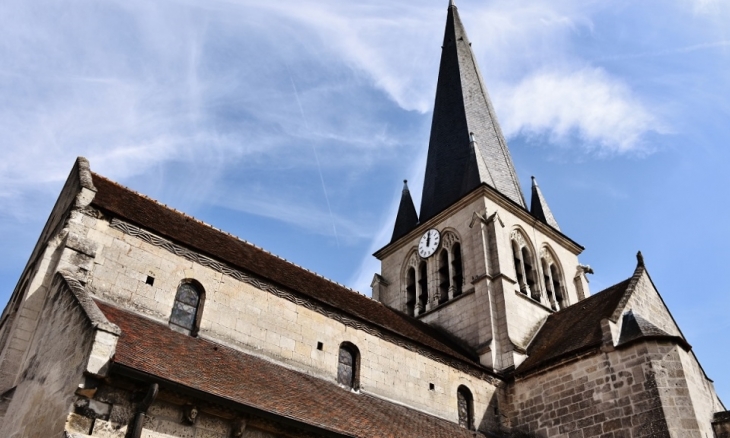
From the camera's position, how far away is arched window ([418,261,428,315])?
2031 centimetres

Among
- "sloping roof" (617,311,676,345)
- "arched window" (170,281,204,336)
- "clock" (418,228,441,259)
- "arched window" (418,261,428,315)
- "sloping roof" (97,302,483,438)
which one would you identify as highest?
"clock" (418,228,441,259)

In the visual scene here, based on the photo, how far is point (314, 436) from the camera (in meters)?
9.02

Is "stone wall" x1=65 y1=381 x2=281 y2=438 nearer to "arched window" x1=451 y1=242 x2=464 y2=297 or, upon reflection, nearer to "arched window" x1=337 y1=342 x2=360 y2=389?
"arched window" x1=337 y1=342 x2=360 y2=389

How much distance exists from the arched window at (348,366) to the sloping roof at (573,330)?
491 cm

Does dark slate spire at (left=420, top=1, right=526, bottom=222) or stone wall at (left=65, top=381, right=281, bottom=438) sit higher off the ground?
dark slate spire at (left=420, top=1, right=526, bottom=222)

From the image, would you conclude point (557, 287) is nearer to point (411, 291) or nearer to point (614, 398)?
point (411, 291)

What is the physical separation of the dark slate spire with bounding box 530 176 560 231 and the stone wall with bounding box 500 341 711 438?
8.68 metres

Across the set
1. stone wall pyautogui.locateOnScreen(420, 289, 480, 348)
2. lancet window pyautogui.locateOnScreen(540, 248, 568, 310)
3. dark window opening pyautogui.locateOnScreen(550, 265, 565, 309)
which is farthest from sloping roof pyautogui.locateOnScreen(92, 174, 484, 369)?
dark window opening pyautogui.locateOnScreen(550, 265, 565, 309)

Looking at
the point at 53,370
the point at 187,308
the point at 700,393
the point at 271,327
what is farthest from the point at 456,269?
the point at 53,370

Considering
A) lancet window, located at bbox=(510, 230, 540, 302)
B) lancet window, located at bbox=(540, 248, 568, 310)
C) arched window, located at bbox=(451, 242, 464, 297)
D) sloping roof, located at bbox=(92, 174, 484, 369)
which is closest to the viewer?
sloping roof, located at bbox=(92, 174, 484, 369)

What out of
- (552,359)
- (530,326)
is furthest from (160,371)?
(530,326)

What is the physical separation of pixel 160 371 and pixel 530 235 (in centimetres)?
Answer: 1544

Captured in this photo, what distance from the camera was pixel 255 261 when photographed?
13.9 m

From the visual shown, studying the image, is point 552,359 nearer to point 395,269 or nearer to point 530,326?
point 530,326
